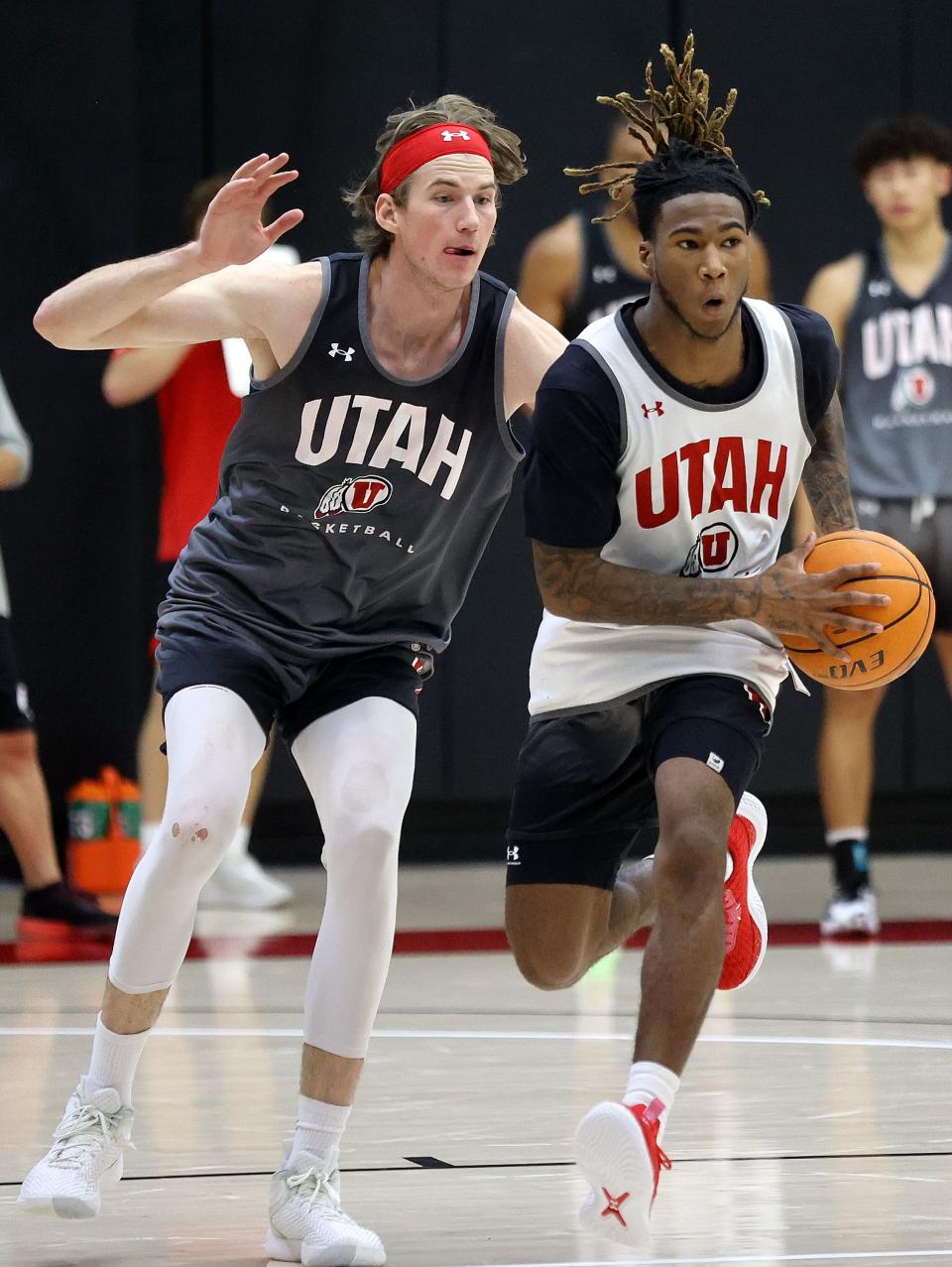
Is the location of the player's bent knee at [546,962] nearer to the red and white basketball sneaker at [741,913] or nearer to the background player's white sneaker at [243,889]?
the red and white basketball sneaker at [741,913]

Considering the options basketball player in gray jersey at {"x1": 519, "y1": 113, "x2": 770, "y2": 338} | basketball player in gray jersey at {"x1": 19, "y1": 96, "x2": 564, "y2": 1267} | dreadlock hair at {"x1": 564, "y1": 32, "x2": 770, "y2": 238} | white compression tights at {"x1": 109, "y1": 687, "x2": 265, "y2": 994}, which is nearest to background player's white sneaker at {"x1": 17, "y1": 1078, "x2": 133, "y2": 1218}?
basketball player in gray jersey at {"x1": 19, "y1": 96, "x2": 564, "y2": 1267}

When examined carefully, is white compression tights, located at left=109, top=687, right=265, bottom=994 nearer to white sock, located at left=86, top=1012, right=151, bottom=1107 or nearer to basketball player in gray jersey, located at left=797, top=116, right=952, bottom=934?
white sock, located at left=86, top=1012, right=151, bottom=1107

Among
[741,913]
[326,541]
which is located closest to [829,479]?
[741,913]

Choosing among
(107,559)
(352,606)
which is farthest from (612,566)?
(107,559)

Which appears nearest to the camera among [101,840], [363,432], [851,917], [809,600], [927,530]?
[809,600]

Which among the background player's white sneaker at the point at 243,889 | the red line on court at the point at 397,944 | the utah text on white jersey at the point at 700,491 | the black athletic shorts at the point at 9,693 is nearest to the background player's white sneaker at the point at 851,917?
the red line on court at the point at 397,944

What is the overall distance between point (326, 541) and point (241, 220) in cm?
59

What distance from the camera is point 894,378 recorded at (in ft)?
26.0

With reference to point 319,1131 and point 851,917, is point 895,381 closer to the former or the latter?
point 851,917

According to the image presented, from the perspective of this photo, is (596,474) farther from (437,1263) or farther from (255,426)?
(437,1263)

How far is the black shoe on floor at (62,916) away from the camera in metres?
6.99

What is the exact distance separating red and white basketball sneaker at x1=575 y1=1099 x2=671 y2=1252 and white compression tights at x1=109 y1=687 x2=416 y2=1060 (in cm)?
53

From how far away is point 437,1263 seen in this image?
11.0 ft

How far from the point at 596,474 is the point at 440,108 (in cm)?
73
